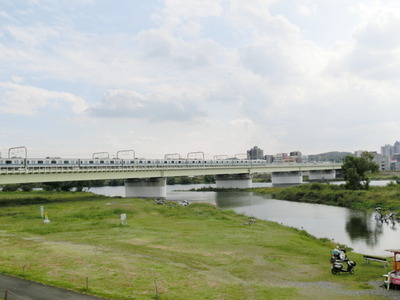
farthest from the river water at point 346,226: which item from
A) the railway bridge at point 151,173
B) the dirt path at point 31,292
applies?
the railway bridge at point 151,173

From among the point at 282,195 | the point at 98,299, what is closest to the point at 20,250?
the point at 98,299

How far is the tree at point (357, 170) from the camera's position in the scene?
84.6 metres

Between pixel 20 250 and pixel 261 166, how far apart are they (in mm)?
112124

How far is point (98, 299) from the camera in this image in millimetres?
15797

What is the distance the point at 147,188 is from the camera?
9638 centimetres

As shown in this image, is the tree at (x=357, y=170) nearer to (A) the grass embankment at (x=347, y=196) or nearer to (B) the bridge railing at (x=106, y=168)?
(A) the grass embankment at (x=347, y=196)

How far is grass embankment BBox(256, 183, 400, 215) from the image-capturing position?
67.1 meters

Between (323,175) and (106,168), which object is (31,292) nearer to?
(106,168)

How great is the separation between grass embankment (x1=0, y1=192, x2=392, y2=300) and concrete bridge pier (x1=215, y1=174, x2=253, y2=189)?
88.9m

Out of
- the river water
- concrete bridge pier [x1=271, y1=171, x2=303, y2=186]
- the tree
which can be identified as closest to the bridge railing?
concrete bridge pier [x1=271, y1=171, x2=303, y2=186]

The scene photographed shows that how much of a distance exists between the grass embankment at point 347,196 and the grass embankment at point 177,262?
3573 centimetres

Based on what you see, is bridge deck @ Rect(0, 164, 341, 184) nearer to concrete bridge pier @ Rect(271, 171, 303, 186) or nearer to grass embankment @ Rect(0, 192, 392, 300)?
concrete bridge pier @ Rect(271, 171, 303, 186)

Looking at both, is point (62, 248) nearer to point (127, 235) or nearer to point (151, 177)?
point (127, 235)

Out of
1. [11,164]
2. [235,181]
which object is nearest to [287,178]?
[235,181]
